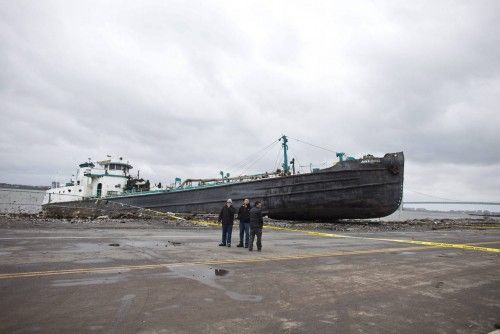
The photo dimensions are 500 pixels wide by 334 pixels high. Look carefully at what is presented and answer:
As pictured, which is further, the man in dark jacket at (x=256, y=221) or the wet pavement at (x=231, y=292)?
the man in dark jacket at (x=256, y=221)

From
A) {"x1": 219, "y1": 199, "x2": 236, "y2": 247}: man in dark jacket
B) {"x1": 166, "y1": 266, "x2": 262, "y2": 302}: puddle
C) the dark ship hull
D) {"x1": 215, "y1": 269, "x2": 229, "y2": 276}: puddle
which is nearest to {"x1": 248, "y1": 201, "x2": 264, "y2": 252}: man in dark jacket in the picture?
{"x1": 219, "y1": 199, "x2": 236, "y2": 247}: man in dark jacket

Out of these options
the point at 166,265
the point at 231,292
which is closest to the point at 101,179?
the point at 166,265

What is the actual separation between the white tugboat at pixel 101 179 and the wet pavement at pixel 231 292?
26083 mm

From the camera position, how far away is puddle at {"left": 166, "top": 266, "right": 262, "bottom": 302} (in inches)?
195

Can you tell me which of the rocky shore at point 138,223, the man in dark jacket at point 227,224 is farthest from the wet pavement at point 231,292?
the rocky shore at point 138,223

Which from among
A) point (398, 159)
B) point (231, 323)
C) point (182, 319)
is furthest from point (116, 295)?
point (398, 159)

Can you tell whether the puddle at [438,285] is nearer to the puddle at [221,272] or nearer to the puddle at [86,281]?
the puddle at [221,272]

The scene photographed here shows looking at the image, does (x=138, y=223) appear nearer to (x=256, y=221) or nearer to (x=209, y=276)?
(x=256, y=221)

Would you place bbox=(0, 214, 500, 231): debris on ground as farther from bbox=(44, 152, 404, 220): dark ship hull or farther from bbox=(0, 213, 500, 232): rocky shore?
bbox=(44, 152, 404, 220): dark ship hull

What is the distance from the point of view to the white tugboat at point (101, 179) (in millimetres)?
33594

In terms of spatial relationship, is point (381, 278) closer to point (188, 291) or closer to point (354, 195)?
point (188, 291)

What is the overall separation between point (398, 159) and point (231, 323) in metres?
21.0

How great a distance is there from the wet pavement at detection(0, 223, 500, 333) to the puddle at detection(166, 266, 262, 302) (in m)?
0.02

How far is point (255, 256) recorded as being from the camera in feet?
28.9
